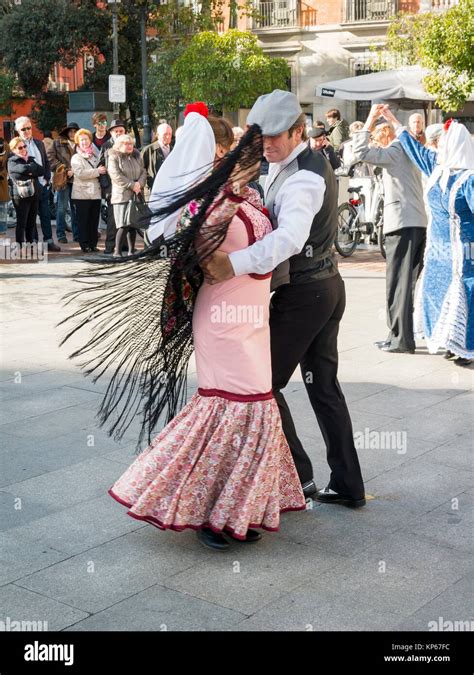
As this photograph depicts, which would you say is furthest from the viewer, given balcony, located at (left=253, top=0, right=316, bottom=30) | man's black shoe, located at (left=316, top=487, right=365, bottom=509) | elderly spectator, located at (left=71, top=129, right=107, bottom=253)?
→ balcony, located at (left=253, top=0, right=316, bottom=30)

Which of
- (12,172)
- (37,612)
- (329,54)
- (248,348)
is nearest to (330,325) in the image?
(248,348)

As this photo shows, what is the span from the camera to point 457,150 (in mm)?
7465

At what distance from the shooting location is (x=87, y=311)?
14.7 ft

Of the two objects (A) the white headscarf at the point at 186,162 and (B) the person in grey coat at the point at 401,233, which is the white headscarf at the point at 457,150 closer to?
(B) the person in grey coat at the point at 401,233

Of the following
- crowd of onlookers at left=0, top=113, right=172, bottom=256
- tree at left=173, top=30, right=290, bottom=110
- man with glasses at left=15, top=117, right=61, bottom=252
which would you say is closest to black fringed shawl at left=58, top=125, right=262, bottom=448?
crowd of onlookers at left=0, top=113, right=172, bottom=256

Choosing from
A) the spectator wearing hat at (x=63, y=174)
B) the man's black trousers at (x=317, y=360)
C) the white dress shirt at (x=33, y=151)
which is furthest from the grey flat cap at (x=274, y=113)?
the spectator wearing hat at (x=63, y=174)

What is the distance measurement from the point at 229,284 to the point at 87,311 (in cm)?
67

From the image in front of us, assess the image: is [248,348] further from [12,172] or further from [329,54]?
[329,54]

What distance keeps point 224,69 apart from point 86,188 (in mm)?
19482

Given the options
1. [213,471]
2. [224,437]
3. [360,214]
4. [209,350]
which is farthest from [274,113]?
[360,214]

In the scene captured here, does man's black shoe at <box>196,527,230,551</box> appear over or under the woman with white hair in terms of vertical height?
under

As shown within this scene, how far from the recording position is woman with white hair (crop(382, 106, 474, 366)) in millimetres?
7512

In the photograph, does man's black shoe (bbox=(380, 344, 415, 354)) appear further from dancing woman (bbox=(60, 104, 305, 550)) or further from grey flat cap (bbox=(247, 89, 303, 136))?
grey flat cap (bbox=(247, 89, 303, 136))

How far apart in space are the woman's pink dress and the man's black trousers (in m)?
0.29
